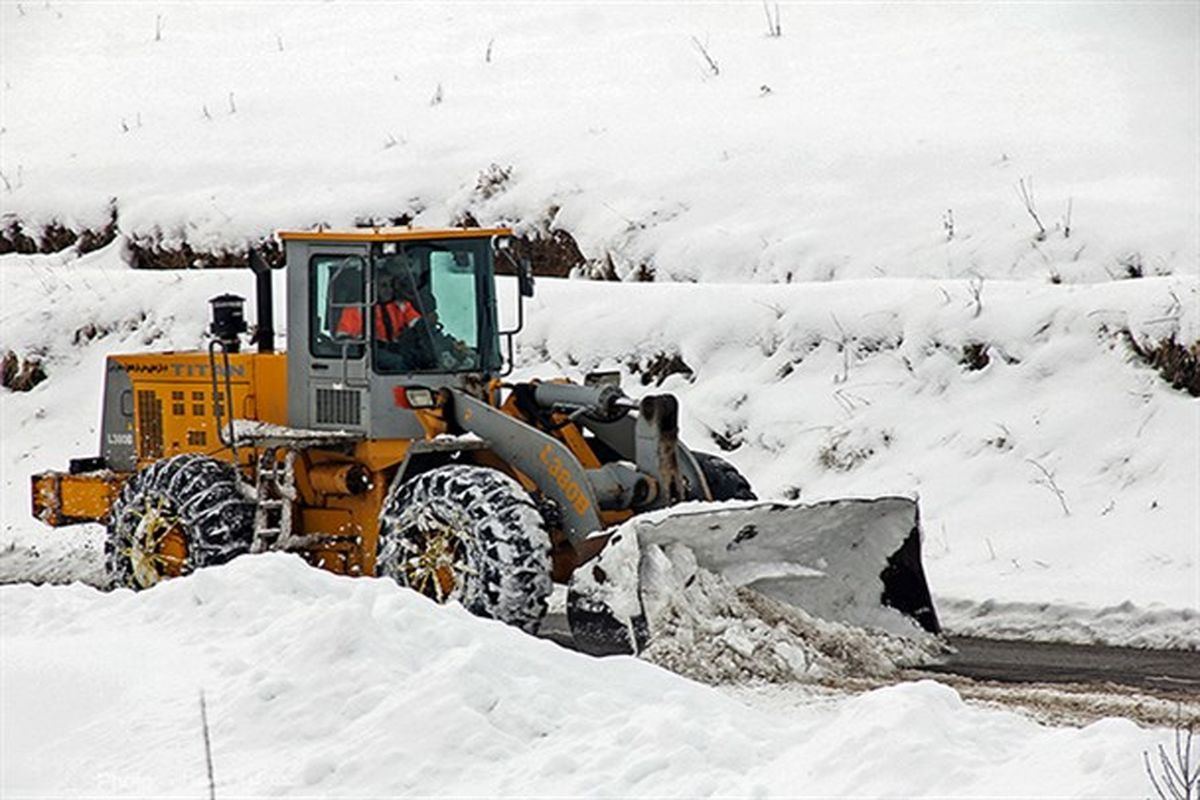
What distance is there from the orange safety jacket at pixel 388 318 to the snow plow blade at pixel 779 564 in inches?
92.3

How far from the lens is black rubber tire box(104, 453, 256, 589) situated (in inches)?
512

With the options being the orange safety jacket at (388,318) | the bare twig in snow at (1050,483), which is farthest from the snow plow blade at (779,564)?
the bare twig in snow at (1050,483)

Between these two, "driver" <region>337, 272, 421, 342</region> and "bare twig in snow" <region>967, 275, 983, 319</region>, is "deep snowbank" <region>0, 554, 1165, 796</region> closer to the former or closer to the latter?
"driver" <region>337, 272, 421, 342</region>

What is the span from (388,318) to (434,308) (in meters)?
0.29

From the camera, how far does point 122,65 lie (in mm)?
31844

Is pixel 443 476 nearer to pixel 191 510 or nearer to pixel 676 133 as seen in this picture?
pixel 191 510

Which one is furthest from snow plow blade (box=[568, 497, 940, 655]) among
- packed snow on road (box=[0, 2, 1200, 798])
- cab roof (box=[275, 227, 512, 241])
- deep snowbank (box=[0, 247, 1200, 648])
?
cab roof (box=[275, 227, 512, 241])

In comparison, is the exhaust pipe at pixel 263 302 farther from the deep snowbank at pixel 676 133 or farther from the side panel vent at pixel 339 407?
the deep snowbank at pixel 676 133

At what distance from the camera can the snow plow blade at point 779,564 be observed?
11.2 m

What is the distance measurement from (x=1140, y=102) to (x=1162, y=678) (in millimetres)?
12200

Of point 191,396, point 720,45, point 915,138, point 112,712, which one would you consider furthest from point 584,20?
point 112,712

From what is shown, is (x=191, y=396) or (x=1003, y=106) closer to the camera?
(x=191, y=396)

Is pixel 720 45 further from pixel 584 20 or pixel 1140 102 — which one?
pixel 1140 102

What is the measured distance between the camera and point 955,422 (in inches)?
660
